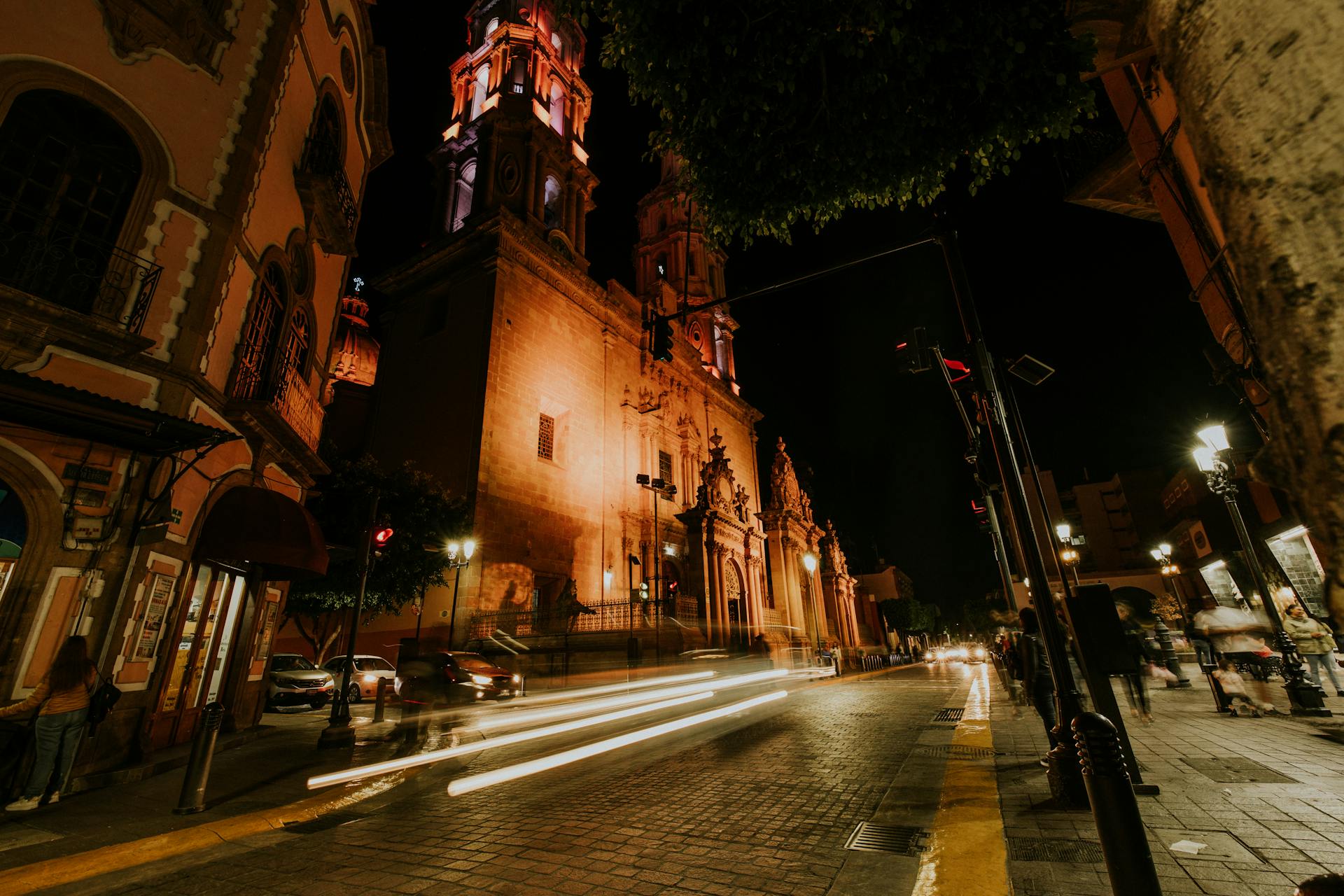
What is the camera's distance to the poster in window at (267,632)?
11796mm

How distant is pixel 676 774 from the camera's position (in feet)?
21.2

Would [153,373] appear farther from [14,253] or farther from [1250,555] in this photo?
[1250,555]

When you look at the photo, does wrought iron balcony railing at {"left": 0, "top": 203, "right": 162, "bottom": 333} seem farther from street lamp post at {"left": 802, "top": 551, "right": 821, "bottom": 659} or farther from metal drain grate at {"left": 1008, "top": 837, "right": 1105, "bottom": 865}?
street lamp post at {"left": 802, "top": 551, "right": 821, "bottom": 659}

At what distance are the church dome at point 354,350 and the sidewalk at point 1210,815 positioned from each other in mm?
39963

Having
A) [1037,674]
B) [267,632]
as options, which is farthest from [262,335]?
[1037,674]

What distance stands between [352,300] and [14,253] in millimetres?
39614

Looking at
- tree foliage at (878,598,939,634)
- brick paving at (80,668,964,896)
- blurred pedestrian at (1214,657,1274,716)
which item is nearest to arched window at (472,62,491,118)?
brick paving at (80,668,964,896)

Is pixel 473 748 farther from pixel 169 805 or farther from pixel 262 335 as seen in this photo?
pixel 262 335

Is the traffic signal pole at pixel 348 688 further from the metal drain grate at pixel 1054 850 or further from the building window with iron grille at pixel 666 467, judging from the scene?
the building window with iron grille at pixel 666 467

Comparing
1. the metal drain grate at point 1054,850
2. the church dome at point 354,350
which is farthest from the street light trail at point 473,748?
the church dome at point 354,350

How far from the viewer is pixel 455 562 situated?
19094mm

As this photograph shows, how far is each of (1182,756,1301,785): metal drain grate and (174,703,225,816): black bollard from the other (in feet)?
30.4

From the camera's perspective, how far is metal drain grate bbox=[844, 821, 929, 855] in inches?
152

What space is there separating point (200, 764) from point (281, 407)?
24.6 ft
